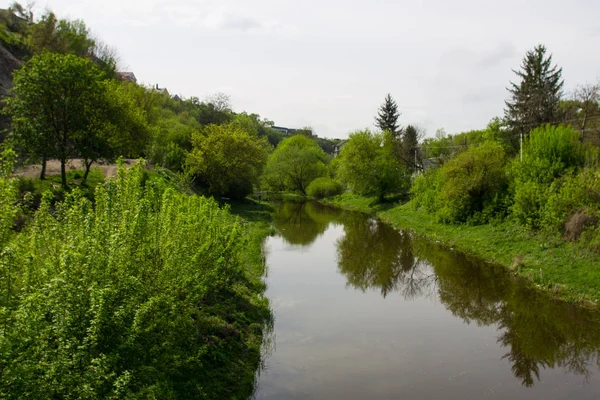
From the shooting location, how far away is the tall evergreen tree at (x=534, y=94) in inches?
1597

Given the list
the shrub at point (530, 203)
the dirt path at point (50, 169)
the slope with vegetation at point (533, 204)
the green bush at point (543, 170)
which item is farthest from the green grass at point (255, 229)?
the green bush at point (543, 170)

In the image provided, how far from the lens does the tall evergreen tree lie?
4056cm

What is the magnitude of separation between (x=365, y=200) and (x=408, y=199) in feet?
24.7

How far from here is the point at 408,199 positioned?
46.5 metres

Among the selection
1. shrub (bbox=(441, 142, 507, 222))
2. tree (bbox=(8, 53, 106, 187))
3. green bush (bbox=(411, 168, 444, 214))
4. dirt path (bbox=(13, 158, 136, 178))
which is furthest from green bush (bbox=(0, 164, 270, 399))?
green bush (bbox=(411, 168, 444, 214))

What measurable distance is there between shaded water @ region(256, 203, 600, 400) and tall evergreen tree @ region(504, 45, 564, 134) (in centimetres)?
2352

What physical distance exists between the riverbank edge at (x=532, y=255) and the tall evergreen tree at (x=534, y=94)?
16.1 metres

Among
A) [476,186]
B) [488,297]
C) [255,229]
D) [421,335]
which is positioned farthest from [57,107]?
[476,186]

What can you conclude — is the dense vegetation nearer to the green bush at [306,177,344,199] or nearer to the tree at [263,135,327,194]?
the green bush at [306,177,344,199]

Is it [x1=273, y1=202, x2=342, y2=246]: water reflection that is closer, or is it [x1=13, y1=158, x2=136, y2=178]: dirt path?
[x1=13, y1=158, x2=136, y2=178]: dirt path

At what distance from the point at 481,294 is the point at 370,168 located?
31.4m

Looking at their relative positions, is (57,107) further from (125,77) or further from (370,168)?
(125,77)

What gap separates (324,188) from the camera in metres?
63.1

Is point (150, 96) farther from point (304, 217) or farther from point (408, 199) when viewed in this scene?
point (408, 199)
